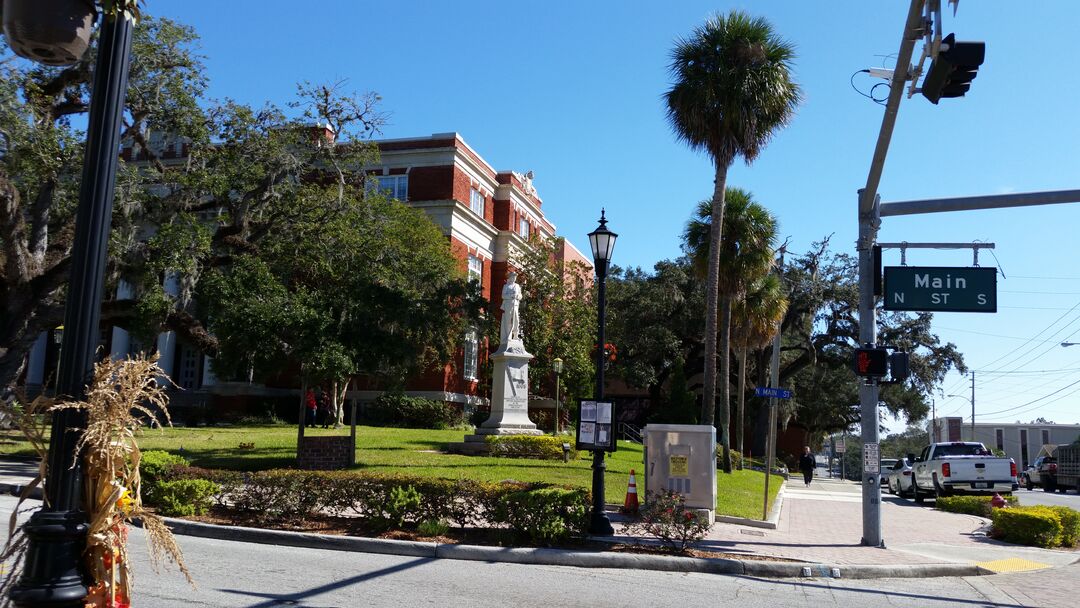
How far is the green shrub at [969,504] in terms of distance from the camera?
2015 cm

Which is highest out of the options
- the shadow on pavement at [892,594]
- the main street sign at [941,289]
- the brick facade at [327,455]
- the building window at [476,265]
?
the building window at [476,265]

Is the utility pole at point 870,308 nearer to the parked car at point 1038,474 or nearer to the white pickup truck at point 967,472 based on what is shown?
the white pickup truck at point 967,472

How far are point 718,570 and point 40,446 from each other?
28.6 ft

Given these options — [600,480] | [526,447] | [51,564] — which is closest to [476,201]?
[526,447]

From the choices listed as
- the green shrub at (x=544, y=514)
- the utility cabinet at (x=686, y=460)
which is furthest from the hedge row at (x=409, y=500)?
the utility cabinet at (x=686, y=460)

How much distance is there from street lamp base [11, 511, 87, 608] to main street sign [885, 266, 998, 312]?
1226cm

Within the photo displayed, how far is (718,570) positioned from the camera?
417 inches

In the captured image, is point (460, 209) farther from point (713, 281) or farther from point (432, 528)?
point (432, 528)

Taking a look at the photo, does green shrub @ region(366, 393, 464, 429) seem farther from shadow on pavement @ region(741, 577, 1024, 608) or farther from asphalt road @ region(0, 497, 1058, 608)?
shadow on pavement @ region(741, 577, 1024, 608)

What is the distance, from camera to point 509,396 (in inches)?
1018

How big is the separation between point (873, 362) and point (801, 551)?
127 inches

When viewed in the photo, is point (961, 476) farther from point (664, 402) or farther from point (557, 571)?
point (664, 402)

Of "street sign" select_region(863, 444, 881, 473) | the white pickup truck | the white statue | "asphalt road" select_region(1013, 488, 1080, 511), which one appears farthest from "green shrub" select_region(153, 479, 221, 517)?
"asphalt road" select_region(1013, 488, 1080, 511)

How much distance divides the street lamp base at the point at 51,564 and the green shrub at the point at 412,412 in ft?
104
